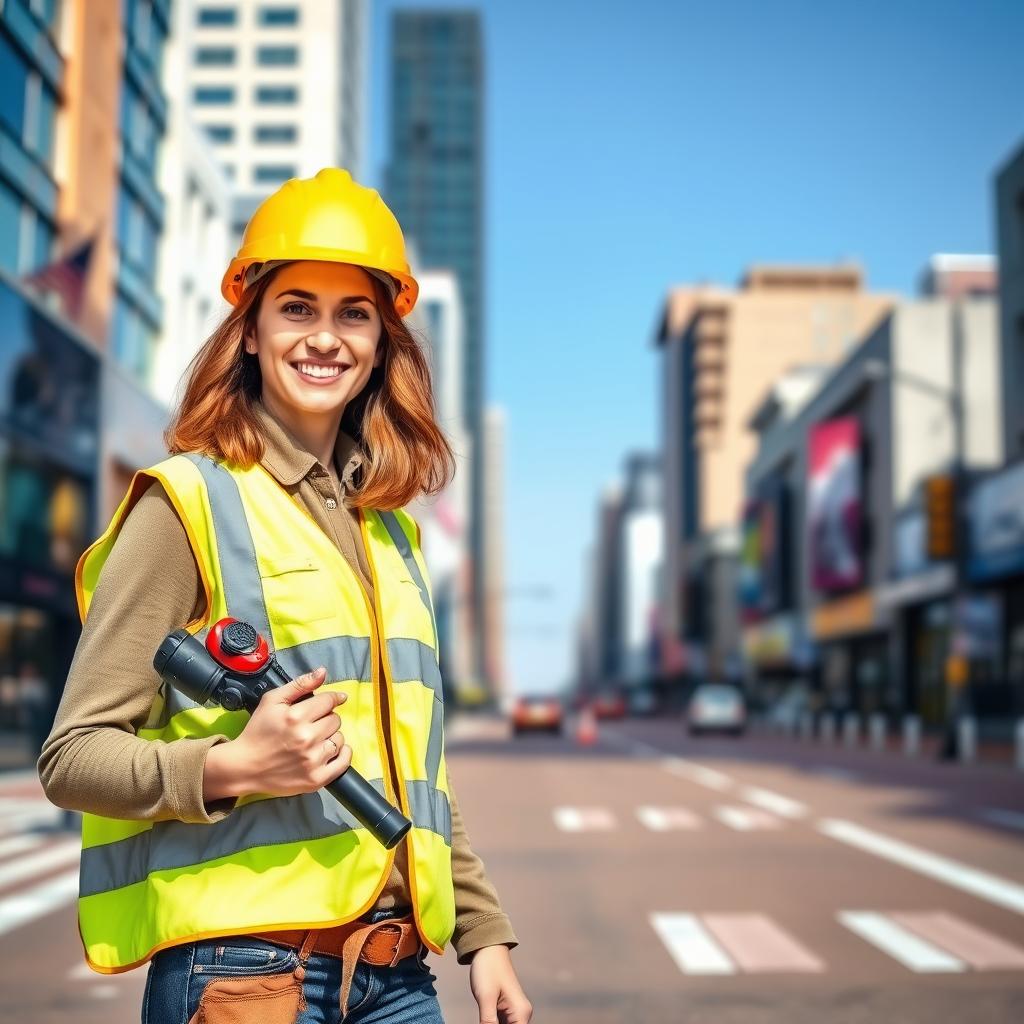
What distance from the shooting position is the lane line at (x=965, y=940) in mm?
8055

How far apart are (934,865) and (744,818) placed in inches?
193

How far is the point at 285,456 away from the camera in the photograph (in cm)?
229

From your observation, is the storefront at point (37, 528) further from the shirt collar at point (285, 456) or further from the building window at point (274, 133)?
the building window at point (274, 133)

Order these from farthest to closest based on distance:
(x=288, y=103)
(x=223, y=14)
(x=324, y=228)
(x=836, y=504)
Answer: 1. (x=288, y=103)
2. (x=836, y=504)
3. (x=223, y=14)
4. (x=324, y=228)

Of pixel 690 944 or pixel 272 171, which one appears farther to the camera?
pixel 272 171

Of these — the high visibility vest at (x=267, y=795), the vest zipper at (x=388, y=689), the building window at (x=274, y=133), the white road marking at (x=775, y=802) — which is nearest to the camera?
the high visibility vest at (x=267, y=795)

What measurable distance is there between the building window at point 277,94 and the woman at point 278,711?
3087 inches

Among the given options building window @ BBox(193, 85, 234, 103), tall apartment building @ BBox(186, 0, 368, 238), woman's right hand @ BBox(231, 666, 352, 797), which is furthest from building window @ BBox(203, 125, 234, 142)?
woman's right hand @ BBox(231, 666, 352, 797)

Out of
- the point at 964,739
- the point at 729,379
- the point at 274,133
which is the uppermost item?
the point at 274,133

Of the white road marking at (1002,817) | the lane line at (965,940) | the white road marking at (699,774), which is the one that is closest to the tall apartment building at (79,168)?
the lane line at (965,940)

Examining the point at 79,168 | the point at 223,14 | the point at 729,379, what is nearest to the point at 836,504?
the point at 223,14

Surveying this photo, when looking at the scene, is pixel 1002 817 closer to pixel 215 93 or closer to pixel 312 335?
pixel 312 335

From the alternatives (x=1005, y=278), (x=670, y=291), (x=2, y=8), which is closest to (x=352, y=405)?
(x=2, y=8)

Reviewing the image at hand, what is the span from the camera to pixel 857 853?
13.5 m
